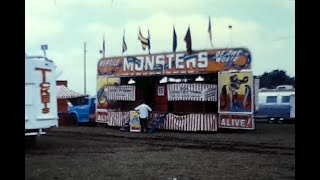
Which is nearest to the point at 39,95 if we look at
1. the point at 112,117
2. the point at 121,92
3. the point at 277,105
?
the point at 112,117

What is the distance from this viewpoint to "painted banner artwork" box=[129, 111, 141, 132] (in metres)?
22.3

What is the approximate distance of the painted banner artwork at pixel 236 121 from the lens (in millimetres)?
20156

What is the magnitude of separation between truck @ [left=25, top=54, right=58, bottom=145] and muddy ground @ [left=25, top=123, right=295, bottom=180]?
2.86 feet

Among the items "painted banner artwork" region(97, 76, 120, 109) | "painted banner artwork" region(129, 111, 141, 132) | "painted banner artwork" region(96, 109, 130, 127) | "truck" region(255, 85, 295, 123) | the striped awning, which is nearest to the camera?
"painted banner artwork" region(129, 111, 141, 132)

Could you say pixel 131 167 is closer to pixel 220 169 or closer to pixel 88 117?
pixel 220 169

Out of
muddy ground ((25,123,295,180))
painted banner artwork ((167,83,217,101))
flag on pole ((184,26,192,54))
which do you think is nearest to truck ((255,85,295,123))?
flag on pole ((184,26,192,54))

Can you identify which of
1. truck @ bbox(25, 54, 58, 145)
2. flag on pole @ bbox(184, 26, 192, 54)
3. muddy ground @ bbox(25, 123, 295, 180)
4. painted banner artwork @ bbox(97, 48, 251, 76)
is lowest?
muddy ground @ bbox(25, 123, 295, 180)

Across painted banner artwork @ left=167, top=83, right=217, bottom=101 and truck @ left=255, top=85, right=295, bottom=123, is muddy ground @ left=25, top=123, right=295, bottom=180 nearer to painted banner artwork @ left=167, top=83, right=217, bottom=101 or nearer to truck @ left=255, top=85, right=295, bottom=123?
painted banner artwork @ left=167, top=83, right=217, bottom=101

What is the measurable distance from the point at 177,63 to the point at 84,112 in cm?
830

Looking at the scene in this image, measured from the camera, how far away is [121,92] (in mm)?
25062

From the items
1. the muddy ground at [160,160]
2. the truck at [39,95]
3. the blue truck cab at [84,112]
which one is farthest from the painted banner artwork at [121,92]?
the truck at [39,95]

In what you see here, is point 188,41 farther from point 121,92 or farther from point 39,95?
point 39,95

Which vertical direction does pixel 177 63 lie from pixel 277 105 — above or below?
above
